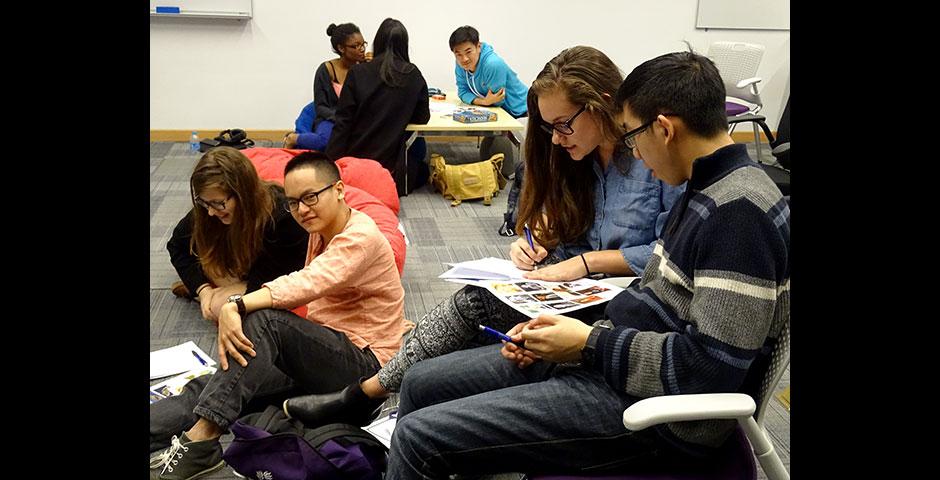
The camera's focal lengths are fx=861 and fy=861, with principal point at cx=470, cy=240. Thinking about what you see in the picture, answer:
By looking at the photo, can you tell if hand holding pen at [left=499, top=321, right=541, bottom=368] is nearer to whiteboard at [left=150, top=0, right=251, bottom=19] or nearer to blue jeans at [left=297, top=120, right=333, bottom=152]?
blue jeans at [left=297, top=120, right=333, bottom=152]

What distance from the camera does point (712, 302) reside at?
1.41 meters

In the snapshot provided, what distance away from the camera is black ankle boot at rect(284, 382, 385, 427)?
2.38 meters

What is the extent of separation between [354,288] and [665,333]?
1308mm

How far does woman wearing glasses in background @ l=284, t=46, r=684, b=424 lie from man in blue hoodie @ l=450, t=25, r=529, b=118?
148 inches

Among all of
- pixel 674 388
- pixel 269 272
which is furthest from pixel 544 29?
pixel 674 388

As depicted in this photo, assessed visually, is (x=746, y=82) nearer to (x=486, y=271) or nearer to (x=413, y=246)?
(x=413, y=246)

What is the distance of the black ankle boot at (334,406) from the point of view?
2385mm

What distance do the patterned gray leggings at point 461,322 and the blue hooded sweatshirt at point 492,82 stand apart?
3.94m

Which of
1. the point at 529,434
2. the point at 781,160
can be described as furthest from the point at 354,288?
the point at 781,160
